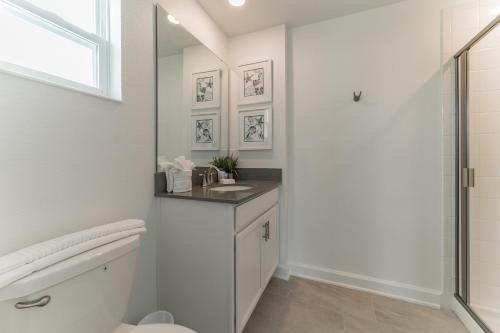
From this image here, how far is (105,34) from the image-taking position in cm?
113

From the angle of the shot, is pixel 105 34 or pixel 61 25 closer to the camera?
pixel 61 25

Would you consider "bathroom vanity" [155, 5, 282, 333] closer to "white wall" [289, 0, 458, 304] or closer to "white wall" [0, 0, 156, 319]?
"white wall" [0, 0, 156, 319]

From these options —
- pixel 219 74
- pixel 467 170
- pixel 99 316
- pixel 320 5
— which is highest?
pixel 320 5

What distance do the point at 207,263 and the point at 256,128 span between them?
133 centimetres

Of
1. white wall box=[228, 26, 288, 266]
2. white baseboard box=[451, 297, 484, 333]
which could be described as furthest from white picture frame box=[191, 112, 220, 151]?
white baseboard box=[451, 297, 484, 333]

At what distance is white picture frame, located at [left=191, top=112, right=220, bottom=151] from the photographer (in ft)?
5.86

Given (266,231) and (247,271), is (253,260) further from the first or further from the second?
(266,231)

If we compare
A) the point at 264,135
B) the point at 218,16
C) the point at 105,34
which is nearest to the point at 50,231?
the point at 105,34

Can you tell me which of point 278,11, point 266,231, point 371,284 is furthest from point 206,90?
point 371,284

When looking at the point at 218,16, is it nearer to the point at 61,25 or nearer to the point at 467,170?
the point at 61,25

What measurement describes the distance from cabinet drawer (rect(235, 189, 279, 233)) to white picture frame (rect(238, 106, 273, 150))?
51cm

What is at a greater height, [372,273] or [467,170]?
[467,170]

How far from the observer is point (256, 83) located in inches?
82.7

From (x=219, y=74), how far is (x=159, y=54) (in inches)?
29.7
